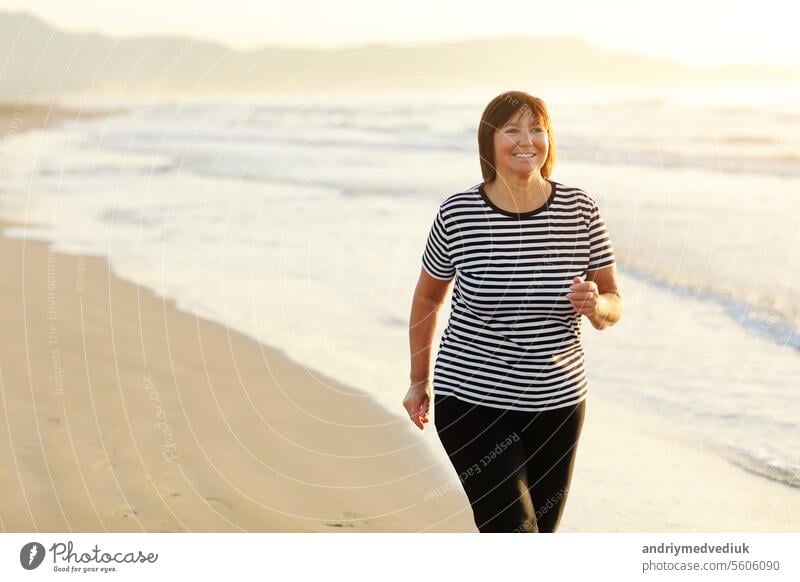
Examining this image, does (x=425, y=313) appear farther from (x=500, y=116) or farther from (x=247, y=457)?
(x=247, y=457)

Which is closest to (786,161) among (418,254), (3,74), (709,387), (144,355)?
(418,254)

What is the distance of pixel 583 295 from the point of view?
11.4 feet

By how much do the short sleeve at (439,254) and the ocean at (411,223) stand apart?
2984mm

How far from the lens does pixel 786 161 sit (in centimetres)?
1734

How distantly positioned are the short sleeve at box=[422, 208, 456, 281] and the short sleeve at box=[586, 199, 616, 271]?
49 cm

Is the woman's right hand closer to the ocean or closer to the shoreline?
the shoreline

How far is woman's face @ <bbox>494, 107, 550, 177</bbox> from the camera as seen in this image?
358cm

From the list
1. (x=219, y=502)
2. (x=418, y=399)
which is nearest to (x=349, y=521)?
(x=219, y=502)

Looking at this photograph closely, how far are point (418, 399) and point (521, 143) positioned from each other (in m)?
1.01

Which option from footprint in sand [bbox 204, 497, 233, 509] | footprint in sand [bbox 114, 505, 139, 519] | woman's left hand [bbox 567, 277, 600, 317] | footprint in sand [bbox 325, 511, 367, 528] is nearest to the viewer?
woman's left hand [bbox 567, 277, 600, 317]

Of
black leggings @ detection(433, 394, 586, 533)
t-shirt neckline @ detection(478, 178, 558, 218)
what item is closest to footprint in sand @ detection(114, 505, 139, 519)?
black leggings @ detection(433, 394, 586, 533)

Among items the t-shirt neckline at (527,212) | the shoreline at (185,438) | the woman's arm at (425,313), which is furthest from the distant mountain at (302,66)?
the t-shirt neckline at (527,212)

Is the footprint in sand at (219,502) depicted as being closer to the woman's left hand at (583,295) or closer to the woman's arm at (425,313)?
the woman's arm at (425,313)

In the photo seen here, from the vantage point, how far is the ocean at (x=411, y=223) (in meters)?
7.67
